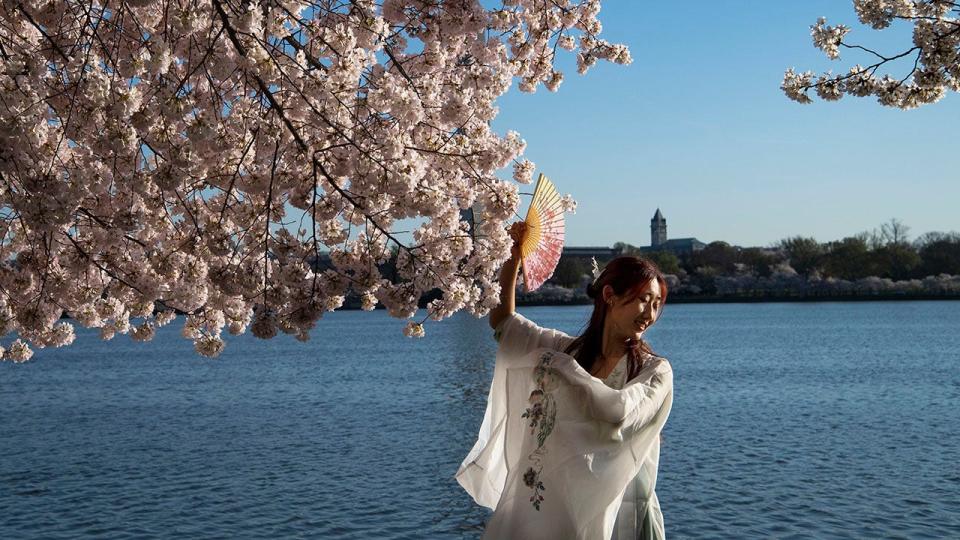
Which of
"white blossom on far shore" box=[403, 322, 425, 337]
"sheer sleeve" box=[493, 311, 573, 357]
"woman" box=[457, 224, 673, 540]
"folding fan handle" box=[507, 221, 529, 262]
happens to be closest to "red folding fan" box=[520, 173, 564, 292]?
"folding fan handle" box=[507, 221, 529, 262]

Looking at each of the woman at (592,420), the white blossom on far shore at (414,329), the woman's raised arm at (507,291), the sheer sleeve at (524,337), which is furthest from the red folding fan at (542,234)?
the white blossom on far shore at (414,329)

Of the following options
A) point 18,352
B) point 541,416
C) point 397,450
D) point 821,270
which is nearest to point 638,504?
point 541,416

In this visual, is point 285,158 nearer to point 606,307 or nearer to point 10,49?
point 10,49

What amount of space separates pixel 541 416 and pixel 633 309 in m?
0.43

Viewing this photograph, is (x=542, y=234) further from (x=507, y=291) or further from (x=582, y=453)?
(x=582, y=453)

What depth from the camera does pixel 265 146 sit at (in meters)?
4.92

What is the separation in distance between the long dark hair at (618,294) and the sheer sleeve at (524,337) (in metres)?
0.06

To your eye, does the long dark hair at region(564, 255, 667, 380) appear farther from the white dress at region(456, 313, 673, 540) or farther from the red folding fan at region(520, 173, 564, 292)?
the red folding fan at region(520, 173, 564, 292)

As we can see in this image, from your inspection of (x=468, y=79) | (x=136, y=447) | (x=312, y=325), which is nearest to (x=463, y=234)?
(x=312, y=325)

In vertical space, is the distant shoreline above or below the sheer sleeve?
below

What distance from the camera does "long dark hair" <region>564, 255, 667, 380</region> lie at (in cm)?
327

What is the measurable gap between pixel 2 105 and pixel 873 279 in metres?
125

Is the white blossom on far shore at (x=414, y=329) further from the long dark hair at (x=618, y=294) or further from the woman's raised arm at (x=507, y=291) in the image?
the long dark hair at (x=618, y=294)

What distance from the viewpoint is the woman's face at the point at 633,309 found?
3.26 metres
